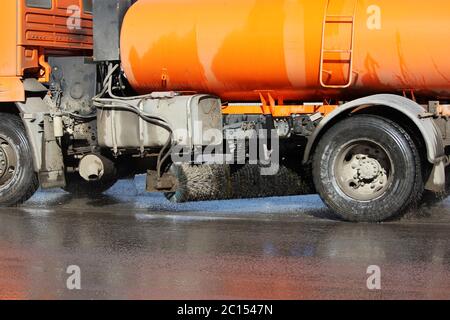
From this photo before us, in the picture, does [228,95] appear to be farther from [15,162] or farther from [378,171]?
[15,162]

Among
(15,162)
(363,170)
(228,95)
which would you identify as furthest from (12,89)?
(363,170)

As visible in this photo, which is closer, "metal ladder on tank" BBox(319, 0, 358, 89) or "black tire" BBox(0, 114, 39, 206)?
"metal ladder on tank" BBox(319, 0, 358, 89)

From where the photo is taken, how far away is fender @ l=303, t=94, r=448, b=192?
341 inches

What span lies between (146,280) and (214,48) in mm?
3558

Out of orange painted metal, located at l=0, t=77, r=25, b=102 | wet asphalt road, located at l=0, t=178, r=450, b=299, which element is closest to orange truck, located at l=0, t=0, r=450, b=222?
orange painted metal, located at l=0, t=77, r=25, b=102

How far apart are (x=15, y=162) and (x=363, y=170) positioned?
4.22 m

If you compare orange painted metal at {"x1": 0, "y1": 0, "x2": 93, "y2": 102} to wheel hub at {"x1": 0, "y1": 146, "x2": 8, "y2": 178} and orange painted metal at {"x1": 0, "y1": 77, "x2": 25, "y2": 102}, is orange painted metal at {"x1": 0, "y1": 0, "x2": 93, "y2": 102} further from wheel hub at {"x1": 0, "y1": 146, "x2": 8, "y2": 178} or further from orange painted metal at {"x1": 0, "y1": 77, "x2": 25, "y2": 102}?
wheel hub at {"x1": 0, "y1": 146, "x2": 8, "y2": 178}

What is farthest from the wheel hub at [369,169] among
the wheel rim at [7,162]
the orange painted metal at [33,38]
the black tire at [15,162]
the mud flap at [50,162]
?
the wheel rim at [7,162]

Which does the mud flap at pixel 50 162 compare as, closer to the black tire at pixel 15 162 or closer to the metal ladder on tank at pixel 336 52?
the black tire at pixel 15 162

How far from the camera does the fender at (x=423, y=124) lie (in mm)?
8664

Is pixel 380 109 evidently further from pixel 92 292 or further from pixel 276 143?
pixel 92 292

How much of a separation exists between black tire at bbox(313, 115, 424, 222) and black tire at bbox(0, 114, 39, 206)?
11.7 feet

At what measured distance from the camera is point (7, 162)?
422 inches

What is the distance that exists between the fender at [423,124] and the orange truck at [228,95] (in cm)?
2
